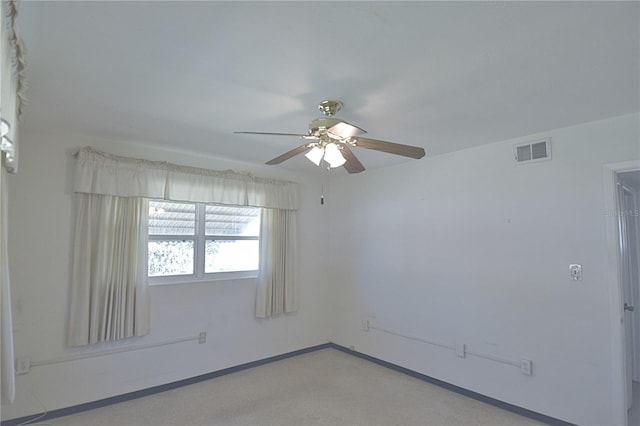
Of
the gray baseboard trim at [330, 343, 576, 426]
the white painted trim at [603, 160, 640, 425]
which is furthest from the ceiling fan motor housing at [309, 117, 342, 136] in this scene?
the gray baseboard trim at [330, 343, 576, 426]

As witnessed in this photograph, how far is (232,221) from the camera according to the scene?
13.2ft

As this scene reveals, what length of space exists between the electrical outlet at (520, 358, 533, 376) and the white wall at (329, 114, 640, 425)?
0.04 metres

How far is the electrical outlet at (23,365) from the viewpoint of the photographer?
2.68 meters

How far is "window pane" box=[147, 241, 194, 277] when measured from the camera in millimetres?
3426

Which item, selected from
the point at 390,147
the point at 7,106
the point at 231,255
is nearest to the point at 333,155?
the point at 390,147

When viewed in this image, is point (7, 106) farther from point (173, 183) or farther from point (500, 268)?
point (500, 268)

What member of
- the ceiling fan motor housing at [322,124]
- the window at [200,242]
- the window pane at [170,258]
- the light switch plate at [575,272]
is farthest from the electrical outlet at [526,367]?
the window pane at [170,258]

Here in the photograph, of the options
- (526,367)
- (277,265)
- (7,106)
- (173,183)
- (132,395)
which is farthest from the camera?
(277,265)

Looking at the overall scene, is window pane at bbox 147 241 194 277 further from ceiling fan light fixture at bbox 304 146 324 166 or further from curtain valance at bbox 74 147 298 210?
ceiling fan light fixture at bbox 304 146 324 166

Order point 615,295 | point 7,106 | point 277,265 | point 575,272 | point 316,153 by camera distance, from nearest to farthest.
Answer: point 7,106
point 316,153
point 615,295
point 575,272
point 277,265

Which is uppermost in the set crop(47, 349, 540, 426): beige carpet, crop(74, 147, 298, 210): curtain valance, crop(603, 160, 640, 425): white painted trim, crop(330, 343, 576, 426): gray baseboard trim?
crop(74, 147, 298, 210): curtain valance

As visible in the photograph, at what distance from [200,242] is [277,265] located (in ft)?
3.19

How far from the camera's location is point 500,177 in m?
3.14

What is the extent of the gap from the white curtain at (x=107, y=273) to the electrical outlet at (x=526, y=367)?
3425 millimetres
